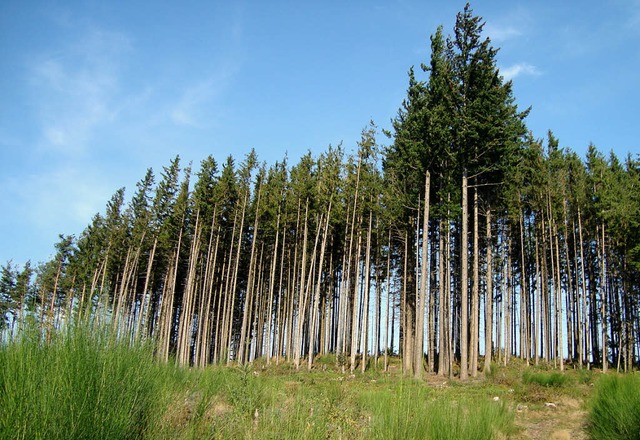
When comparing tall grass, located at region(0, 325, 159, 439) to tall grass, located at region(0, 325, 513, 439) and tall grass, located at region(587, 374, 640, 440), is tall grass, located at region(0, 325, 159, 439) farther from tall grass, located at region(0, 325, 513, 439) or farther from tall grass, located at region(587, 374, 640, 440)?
tall grass, located at region(587, 374, 640, 440)

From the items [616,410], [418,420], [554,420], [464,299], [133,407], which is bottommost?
[554,420]

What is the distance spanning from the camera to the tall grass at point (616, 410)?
6.59 metres

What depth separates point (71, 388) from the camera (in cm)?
337

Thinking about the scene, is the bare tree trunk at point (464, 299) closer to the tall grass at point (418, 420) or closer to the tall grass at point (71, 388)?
the tall grass at point (418, 420)

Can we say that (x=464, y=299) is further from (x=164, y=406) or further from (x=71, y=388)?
(x=71, y=388)

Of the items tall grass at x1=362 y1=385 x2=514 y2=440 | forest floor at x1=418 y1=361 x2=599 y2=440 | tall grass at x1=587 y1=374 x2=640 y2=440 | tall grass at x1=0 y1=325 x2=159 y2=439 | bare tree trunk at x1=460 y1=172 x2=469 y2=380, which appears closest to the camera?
tall grass at x1=0 y1=325 x2=159 y2=439

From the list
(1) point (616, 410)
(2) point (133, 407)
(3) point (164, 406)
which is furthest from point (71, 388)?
(1) point (616, 410)

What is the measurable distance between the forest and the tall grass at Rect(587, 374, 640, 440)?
619 cm

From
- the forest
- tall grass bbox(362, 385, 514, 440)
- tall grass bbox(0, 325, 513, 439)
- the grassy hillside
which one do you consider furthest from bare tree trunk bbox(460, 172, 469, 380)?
tall grass bbox(362, 385, 514, 440)

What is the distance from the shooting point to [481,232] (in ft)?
82.8

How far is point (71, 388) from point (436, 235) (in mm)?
22463

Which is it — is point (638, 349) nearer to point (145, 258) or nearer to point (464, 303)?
point (464, 303)

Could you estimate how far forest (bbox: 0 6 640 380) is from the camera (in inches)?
736

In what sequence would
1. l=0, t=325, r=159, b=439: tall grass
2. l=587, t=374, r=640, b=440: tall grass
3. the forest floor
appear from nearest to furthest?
1. l=0, t=325, r=159, b=439: tall grass
2. l=587, t=374, r=640, b=440: tall grass
3. the forest floor
